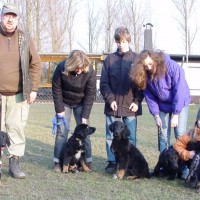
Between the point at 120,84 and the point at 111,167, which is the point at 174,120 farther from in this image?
the point at 111,167

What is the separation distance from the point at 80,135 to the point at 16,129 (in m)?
0.95

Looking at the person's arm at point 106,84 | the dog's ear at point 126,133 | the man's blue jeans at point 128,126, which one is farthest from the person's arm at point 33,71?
the dog's ear at point 126,133

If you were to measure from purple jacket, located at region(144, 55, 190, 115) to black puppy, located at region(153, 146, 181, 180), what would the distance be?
562 mm

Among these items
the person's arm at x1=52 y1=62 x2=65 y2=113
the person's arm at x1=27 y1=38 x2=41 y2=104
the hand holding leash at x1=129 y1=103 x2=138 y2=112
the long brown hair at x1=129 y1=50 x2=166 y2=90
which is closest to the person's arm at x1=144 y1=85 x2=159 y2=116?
the hand holding leash at x1=129 y1=103 x2=138 y2=112

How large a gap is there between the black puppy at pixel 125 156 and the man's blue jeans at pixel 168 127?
1.43 ft

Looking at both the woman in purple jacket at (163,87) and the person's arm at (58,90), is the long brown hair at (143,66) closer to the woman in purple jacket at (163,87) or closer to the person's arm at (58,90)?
the woman in purple jacket at (163,87)

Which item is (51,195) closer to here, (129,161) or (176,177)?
(129,161)

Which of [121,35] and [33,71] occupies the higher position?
[121,35]

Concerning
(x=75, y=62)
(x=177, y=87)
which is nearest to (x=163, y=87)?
(x=177, y=87)

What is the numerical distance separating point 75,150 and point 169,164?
142 centimetres

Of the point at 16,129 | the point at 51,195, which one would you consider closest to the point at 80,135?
the point at 16,129

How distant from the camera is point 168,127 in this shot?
5895 millimetres

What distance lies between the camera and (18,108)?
18.4 feet

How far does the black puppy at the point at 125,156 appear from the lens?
220 inches
